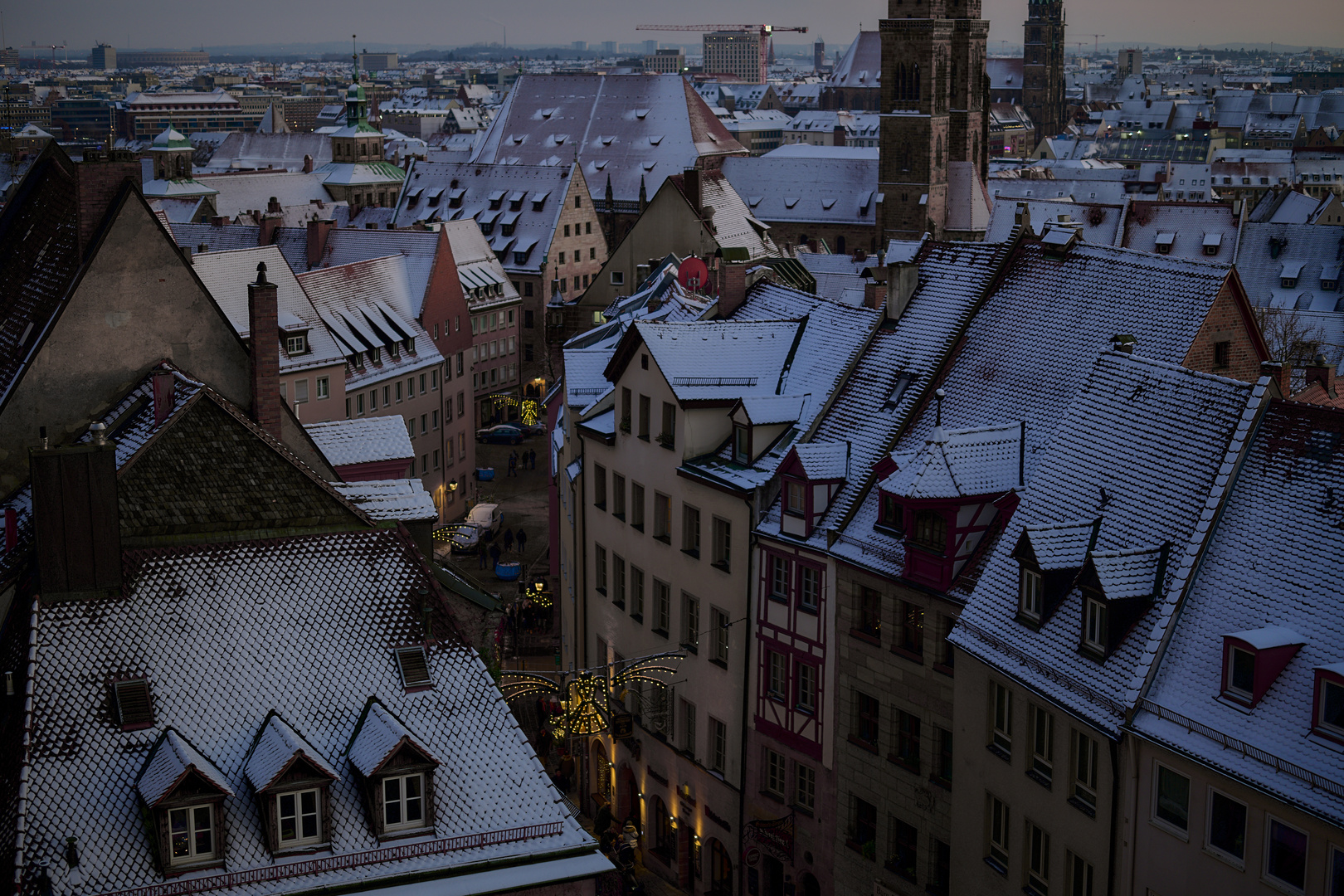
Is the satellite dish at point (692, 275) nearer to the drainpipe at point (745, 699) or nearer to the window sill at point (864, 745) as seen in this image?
the drainpipe at point (745, 699)

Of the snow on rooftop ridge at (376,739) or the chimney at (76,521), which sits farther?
the chimney at (76,521)

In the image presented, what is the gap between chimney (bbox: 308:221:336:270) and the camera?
83500mm

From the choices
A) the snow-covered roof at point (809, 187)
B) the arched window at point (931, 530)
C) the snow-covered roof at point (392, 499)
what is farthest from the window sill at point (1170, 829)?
the snow-covered roof at point (809, 187)

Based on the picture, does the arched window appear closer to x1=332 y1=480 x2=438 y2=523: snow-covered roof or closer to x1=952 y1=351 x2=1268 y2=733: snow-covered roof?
x1=952 y1=351 x2=1268 y2=733: snow-covered roof

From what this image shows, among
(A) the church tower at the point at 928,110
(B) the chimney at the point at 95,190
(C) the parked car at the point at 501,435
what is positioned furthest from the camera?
(A) the church tower at the point at 928,110

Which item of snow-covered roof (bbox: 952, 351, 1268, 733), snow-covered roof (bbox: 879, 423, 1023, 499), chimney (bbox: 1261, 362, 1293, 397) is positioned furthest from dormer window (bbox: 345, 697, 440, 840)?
chimney (bbox: 1261, 362, 1293, 397)

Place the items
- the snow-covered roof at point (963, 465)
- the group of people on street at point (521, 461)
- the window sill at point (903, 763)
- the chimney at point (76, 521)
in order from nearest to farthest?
the chimney at point (76, 521) → the snow-covered roof at point (963, 465) → the window sill at point (903, 763) → the group of people on street at point (521, 461)

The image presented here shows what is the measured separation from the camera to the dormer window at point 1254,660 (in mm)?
22781

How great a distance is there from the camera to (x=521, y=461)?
86500mm

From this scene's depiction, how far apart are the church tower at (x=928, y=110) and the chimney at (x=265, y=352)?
94.3m

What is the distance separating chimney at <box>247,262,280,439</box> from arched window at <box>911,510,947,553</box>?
13.1m

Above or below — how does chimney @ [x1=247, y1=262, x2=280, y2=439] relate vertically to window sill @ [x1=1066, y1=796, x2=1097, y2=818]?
above

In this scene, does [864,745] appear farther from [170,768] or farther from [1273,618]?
[170,768]

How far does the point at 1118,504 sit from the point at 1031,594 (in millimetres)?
2148
